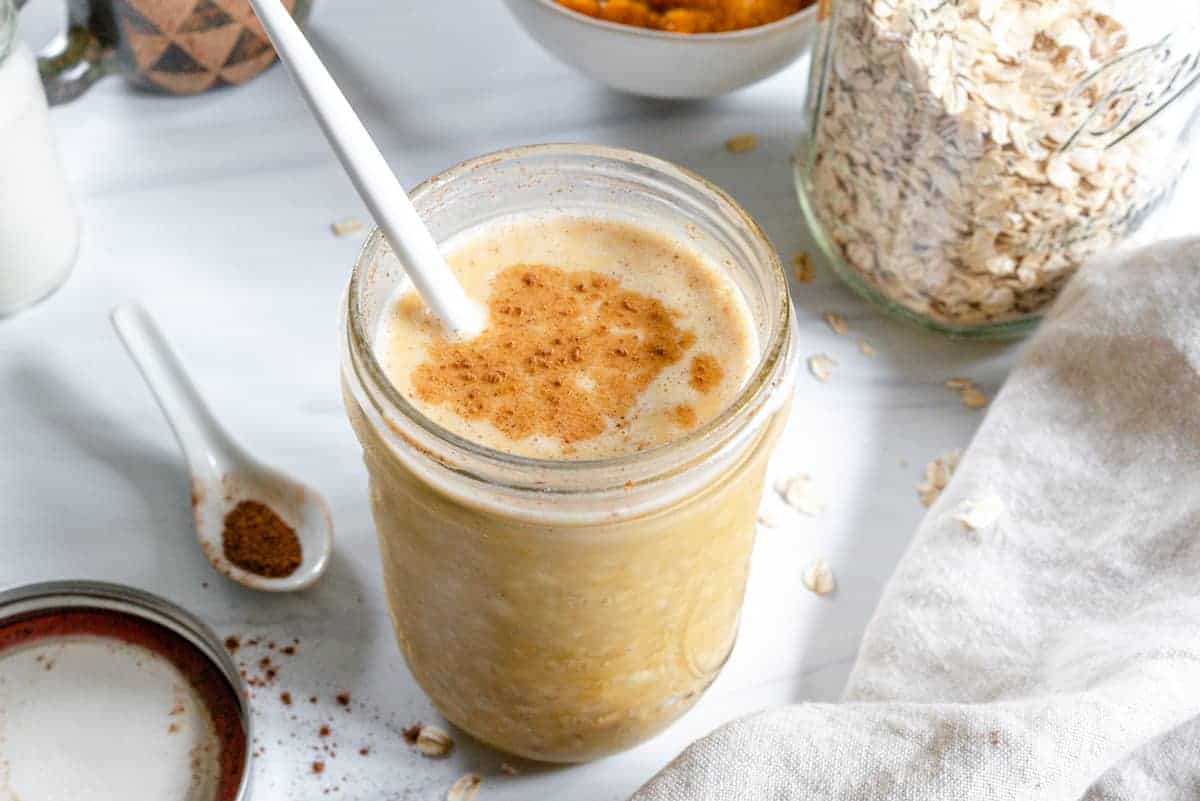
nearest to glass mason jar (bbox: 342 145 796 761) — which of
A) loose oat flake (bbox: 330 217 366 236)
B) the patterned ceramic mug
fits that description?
loose oat flake (bbox: 330 217 366 236)

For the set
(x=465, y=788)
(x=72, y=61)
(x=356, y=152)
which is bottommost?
(x=465, y=788)

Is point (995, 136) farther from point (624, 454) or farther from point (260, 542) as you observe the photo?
point (260, 542)

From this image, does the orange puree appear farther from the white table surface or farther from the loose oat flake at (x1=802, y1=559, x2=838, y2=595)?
the loose oat flake at (x1=802, y1=559, x2=838, y2=595)

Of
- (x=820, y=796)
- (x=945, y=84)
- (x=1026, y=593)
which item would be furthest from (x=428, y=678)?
(x=945, y=84)

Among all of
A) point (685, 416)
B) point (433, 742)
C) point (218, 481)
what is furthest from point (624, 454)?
point (218, 481)

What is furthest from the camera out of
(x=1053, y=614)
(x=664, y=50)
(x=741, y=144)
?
(x=741, y=144)

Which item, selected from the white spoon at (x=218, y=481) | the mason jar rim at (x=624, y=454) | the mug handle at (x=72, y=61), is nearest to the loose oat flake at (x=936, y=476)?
the mason jar rim at (x=624, y=454)
